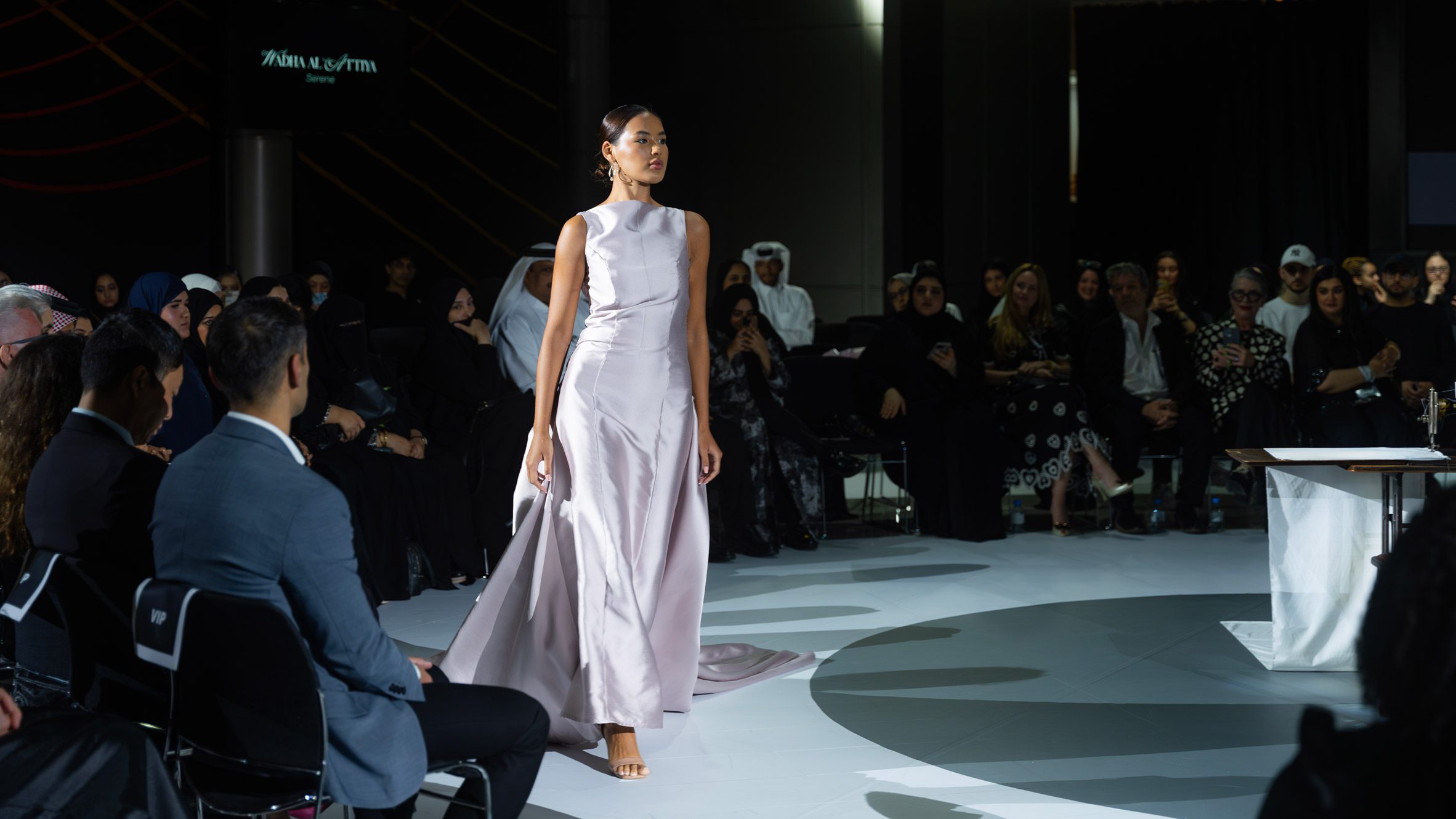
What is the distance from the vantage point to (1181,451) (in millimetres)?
6582

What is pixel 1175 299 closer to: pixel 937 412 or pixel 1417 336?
pixel 1417 336

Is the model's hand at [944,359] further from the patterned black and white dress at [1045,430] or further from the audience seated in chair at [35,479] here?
the audience seated in chair at [35,479]

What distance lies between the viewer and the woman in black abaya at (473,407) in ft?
17.9

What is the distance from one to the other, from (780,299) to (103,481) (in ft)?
24.0

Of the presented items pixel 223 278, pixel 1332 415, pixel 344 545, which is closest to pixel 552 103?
pixel 223 278

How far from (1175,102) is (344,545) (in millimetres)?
11733

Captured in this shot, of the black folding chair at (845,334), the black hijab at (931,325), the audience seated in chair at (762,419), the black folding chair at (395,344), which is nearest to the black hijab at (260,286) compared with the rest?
the black folding chair at (395,344)

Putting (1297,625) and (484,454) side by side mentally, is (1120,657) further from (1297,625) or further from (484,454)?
(484,454)

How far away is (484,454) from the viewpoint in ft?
17.9

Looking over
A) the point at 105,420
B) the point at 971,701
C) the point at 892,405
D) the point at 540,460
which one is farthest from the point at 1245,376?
A: the point at 105,420

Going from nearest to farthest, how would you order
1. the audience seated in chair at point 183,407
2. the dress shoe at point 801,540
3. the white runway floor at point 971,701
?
the white runway floor at point 971,701, the audience seated in chair at point 183,407, the dress shoe at point 801,540

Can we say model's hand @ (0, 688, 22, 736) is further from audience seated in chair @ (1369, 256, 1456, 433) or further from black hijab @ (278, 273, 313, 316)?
audience seated in chair @ (1369, 256, 1456, 433)

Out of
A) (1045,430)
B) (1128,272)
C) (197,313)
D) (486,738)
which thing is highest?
(1128,272)

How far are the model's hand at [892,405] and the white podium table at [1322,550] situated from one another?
2.47m
